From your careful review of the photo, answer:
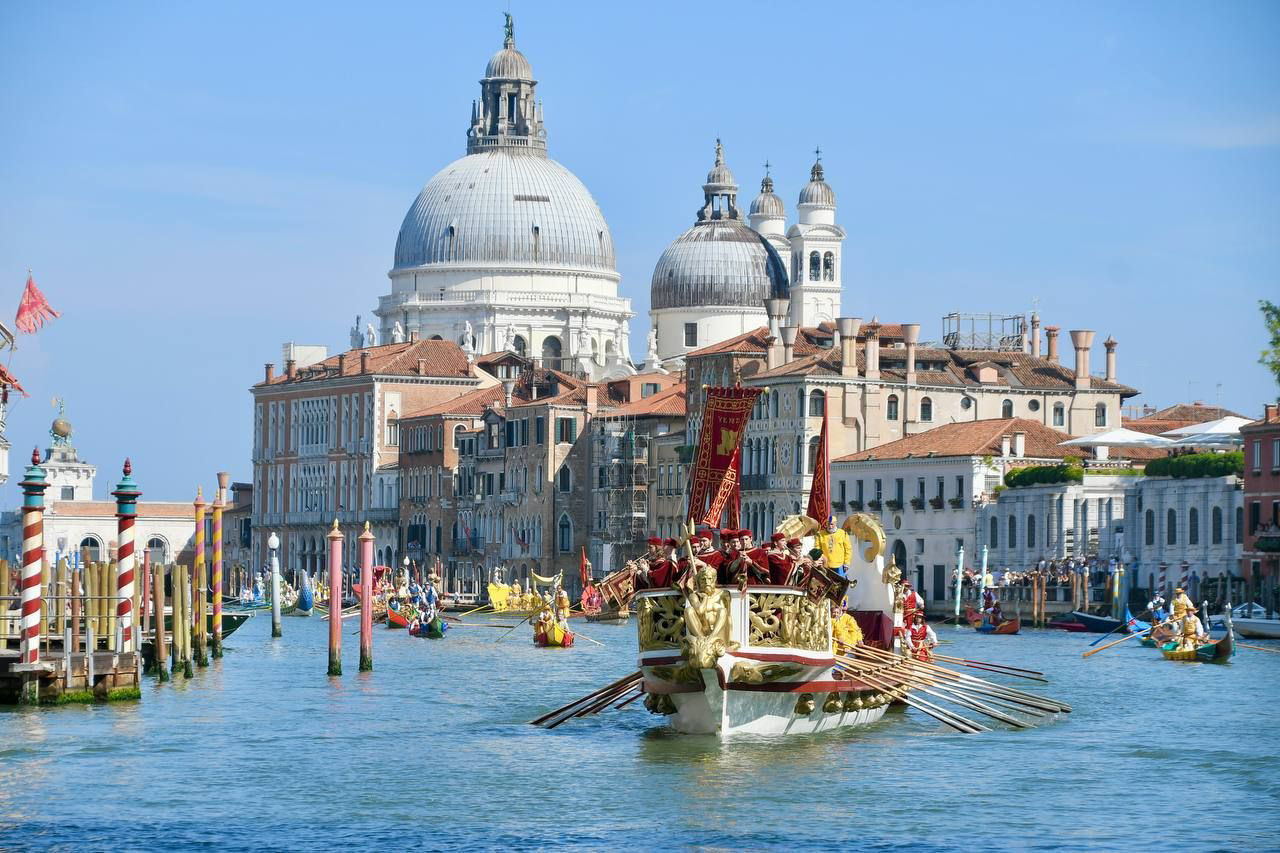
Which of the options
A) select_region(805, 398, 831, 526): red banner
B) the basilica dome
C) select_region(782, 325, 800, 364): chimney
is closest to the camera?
select_region(805, 398, 831, 526): red banner

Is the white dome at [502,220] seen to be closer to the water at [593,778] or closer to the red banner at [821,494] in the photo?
the water at [593,778]

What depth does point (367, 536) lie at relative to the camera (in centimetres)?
3947


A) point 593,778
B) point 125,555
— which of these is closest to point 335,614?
point 125,555

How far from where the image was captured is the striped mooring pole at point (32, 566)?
2805 centimetres

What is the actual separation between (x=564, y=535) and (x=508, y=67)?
35627 mm

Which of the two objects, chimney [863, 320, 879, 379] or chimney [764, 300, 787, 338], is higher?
chimney [764, 300, 787, 338]

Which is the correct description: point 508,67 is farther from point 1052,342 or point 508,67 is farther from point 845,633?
point 845,633

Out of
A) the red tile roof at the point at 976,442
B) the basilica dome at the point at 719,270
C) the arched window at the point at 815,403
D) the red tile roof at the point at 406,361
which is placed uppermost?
the basilica dome at the point at 719,270

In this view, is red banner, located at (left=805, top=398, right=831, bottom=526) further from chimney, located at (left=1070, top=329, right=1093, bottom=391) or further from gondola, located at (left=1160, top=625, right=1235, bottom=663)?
chimney, located at (left=1070, top=329, right=1093, bottom=391)

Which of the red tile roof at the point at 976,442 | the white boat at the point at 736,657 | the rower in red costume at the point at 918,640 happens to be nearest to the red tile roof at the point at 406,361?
the red tile roof at the point at 976,442

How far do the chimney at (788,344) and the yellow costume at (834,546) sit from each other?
157 ft

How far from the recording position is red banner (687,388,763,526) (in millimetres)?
28297

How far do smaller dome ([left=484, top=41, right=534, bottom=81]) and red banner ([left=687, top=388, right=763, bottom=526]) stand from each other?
3621 inches

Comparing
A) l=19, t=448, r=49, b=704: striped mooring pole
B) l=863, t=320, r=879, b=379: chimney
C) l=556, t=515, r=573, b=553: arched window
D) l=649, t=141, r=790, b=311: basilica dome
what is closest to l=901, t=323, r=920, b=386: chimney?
l=863, t=320, r=879, b=379: chimney
